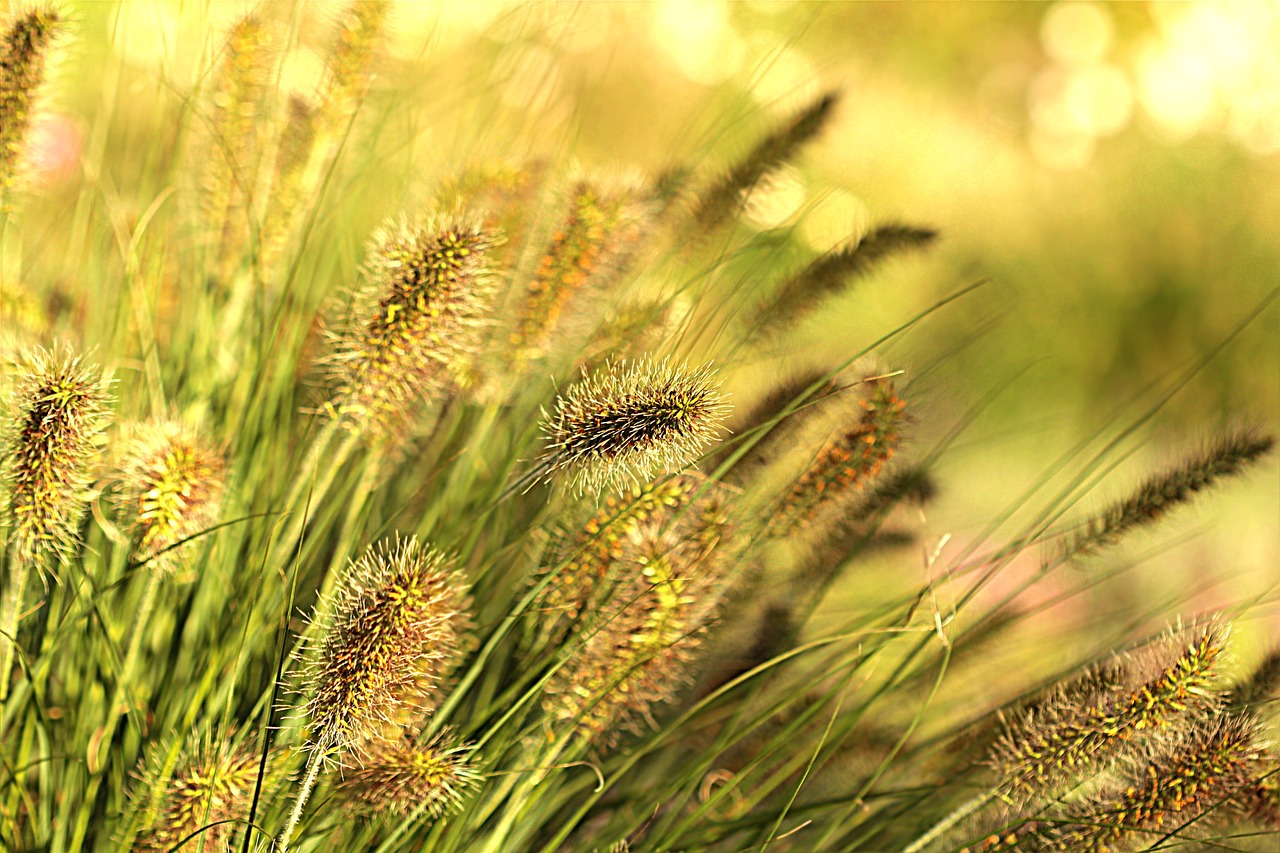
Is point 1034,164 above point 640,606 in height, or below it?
above

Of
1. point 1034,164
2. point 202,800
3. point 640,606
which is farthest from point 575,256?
point 1034,164

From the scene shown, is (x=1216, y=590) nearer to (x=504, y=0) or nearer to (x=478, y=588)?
(x=478, y=588)

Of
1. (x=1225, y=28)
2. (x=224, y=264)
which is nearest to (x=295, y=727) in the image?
(x=224, y=264)

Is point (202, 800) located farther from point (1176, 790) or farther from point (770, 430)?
point (1176, 790)

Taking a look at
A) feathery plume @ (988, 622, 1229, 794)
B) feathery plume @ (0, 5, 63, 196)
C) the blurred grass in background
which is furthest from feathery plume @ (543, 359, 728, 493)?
the blurred grass in background

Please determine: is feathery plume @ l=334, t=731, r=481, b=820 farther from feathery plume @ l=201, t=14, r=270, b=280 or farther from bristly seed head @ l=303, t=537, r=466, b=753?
feathery plume @ l=201, t=14, r=270, b=280

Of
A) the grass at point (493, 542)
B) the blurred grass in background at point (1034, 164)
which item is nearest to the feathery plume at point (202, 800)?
the grass at point (493, 542)
